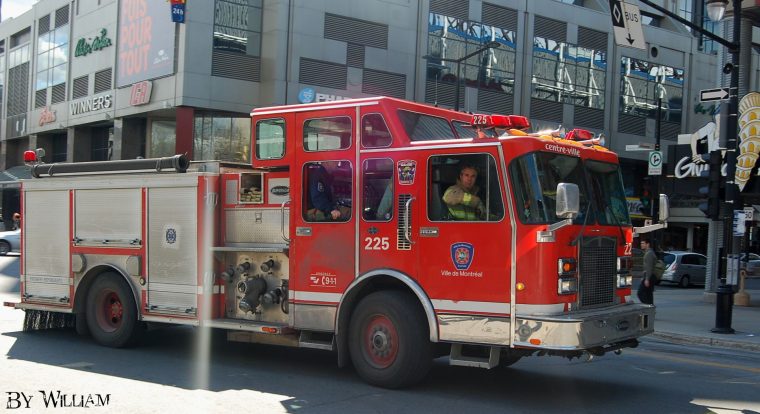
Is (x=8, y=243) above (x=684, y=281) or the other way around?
above

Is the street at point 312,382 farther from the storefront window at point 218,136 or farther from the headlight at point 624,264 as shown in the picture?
the storefront window at point 218,136

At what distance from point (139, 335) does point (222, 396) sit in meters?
Result: 3.23

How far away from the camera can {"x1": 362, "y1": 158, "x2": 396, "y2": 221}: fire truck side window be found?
8016 mm

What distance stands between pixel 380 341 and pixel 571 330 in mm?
2038

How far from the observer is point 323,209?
334 inches

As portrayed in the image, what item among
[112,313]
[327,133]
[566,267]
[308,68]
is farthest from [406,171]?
[308,68]

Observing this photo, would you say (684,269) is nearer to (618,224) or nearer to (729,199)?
(729,199)

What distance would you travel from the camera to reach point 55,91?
47.4m

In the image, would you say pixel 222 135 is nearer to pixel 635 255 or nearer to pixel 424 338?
pixel 635 255

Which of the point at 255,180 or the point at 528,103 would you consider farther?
the point at 528,103

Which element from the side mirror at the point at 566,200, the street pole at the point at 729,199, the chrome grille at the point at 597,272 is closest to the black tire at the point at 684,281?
the street pole at the point at 729,199

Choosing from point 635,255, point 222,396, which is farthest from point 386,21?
point 222,396

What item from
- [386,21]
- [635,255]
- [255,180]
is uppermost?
[386,21]

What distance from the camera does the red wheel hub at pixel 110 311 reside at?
34.4 feet
